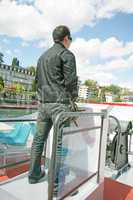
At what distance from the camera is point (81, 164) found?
7.94 ft

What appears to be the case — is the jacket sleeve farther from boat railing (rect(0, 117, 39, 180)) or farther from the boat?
boat railing (rect(0, 117, 39, 180))

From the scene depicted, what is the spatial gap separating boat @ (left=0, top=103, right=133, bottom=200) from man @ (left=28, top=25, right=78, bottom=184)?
15 centimetres

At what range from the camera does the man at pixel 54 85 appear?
210cm

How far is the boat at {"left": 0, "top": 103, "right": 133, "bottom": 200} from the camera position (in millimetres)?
1944

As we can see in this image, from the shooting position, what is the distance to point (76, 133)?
2.16 metres

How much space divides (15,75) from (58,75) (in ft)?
268

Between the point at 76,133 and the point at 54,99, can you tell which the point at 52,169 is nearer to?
the point at 76,133

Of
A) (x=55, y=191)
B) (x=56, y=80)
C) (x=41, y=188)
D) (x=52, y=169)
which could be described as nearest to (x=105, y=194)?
(x=41, y=188)

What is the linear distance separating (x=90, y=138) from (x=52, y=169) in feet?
2.77

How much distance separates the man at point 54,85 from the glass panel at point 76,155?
0.23 metres

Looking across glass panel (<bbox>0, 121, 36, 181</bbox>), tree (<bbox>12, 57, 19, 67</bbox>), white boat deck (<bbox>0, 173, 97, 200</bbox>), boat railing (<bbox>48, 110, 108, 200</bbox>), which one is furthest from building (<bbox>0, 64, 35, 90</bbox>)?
white boat deck (<bbox>0, 173, 97, 200</bbox>)

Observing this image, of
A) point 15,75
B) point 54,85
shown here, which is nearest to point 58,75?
point 54,85

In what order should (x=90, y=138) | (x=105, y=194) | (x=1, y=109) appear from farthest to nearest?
(x=1, y=109), (x=105, y=194), (x=90, y=138)

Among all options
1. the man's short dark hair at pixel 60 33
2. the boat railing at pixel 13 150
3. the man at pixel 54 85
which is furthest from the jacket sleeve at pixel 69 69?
the boat railing at pixel 13 150
